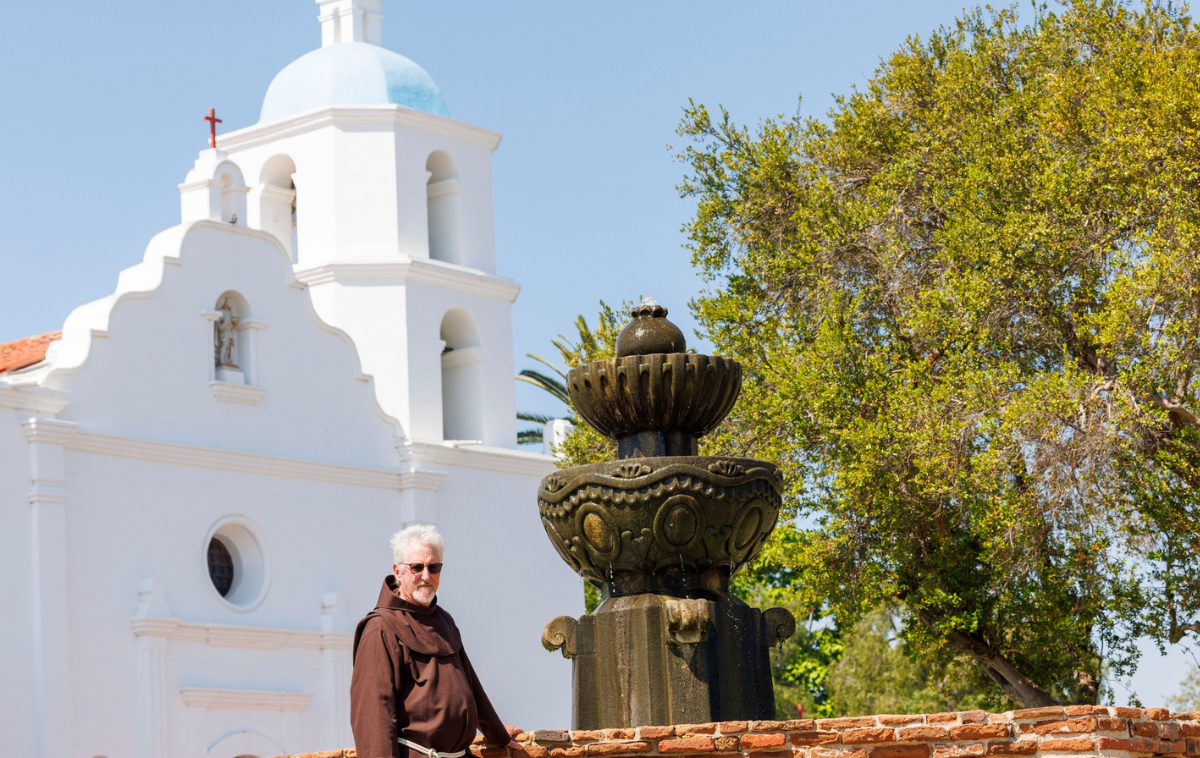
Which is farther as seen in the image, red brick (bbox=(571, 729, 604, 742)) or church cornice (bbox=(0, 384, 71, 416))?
church cornice (bbox=(0, 384, 71, 416))

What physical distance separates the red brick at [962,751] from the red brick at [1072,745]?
0.88 feet

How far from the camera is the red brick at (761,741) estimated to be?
7109 millimetres

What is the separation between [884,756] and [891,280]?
14.0 metres

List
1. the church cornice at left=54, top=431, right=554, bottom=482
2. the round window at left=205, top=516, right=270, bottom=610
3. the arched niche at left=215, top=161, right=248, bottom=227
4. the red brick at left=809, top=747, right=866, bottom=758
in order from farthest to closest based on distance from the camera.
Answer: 1. the arched niche at left=215, top=161, right=248, bottom=227
2. the round window at left=205, top=516, right=270, bottom=610
3. the church cornice at left=54, top=431, right=554, bottom=482
4. the red brick at left=809, top=747, right=866, bottom=758

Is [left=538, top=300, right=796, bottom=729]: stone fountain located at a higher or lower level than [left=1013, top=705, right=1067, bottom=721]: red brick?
higher

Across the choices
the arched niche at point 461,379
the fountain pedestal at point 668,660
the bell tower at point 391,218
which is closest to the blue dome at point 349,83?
the bell tower at point 391,218

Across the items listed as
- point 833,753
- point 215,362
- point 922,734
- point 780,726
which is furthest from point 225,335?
point 922,734

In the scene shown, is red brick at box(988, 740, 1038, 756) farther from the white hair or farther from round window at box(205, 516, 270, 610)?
round window at box(205, 516, 270, 610)

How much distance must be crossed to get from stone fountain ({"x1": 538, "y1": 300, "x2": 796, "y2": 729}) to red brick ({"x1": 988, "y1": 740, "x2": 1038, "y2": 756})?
2078 millimetres

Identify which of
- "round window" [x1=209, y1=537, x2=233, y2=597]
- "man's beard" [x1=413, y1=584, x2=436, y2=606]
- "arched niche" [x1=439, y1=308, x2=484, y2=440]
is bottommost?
"man's beard" [x1=413, y1=584, x2=436, y2=606]

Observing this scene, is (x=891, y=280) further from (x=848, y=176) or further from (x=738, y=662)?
(x=738, y=662)

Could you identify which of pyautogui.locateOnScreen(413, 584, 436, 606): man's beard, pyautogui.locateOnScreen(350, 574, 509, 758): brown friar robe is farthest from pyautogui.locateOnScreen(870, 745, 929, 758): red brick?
pyautogui.locateOnScreen(413, 584, 436, 606): man's beard

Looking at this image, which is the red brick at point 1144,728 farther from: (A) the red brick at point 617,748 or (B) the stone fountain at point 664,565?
(B) the stone fountain at point 664,565

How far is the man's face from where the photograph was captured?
5.96 meters
